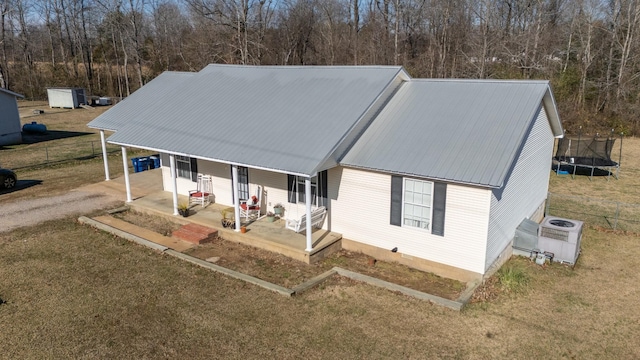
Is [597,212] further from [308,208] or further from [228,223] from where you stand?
[228,223]

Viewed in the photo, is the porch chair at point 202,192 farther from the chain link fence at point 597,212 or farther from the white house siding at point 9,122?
the white house siding at point 9,122

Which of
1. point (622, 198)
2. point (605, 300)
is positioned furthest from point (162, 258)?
point (622, 198)

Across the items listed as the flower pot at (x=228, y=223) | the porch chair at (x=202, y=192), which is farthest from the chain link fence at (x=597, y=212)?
the porch chair at (x=202, y=192)

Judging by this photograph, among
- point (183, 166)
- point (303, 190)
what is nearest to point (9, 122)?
point (183, 166)

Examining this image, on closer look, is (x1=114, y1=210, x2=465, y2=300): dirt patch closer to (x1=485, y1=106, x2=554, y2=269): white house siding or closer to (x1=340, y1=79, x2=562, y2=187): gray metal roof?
(x1=485, y1=106, x2=554, y2=269): white house siding

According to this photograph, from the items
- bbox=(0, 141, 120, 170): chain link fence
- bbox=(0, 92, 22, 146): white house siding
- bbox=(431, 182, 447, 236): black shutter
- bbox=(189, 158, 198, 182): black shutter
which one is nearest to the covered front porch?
bbox=(189, 158, 198, 182): black shutter

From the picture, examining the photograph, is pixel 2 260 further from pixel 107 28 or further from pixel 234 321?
pixel 107 28
